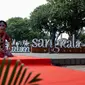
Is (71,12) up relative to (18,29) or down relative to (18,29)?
up

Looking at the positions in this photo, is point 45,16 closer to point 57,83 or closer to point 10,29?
point 10,29

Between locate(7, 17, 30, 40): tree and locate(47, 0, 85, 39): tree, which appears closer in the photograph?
locate(47, 0, 85, 39): tree

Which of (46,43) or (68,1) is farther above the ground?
(68,1)

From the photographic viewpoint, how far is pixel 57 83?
3.94 metres

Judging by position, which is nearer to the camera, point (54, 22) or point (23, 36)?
point (54, 22)

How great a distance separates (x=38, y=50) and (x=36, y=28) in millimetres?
11904

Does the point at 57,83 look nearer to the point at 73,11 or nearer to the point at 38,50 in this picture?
the point at 38,50

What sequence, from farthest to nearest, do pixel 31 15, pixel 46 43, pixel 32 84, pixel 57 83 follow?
pixel 31 15
pixel 46 43
pixel 57 83
pixel 32 84

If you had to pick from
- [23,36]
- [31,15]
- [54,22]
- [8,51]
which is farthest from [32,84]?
[23,36]

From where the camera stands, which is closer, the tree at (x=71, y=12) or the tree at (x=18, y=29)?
the tree at (x=71, y=12)

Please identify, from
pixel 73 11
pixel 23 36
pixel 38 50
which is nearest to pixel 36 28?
pixel 73 11

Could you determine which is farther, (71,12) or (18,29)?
(18,29)

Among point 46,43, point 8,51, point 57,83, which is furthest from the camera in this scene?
point 46,43

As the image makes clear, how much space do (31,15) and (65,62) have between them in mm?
29880
